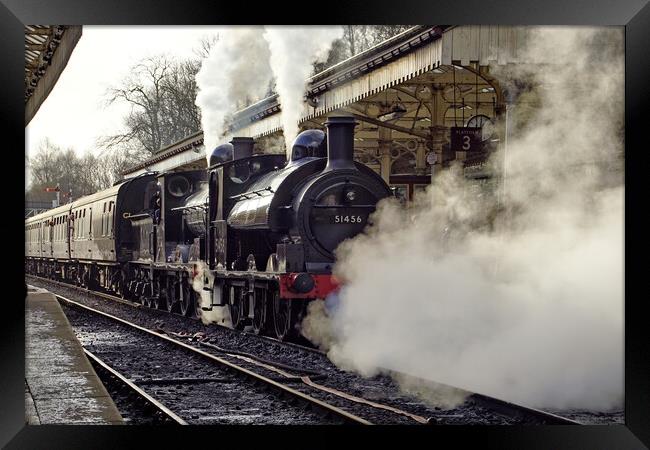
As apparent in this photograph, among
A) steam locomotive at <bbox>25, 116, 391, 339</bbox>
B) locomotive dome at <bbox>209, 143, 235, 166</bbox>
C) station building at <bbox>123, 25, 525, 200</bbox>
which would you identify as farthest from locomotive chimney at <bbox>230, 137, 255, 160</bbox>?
station building at <bbox>123, 25, 525, 200</bbox>

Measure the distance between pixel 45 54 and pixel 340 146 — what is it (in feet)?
11.2

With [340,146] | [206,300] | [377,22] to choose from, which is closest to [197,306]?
[206,300]

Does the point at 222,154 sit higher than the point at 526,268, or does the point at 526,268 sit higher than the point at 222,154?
the point at 222,154

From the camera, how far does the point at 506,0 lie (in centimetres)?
554

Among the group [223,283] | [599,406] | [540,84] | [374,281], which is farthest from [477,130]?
[599,406]

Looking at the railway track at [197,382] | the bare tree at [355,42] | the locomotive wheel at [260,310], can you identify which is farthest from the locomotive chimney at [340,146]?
the bare tree at [355,42]

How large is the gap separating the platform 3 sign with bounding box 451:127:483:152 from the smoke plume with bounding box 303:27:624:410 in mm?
625

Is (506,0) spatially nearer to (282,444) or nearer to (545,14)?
(545,14)

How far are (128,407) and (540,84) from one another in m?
6.36

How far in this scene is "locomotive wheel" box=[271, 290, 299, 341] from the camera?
35.5 ft

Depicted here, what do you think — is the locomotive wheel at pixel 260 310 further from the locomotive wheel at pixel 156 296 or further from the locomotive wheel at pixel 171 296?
the locomotive wheel at pixel 156 296

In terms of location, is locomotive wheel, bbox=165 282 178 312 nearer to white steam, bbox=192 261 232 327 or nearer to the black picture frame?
white steam, bbox=192 261 232 327

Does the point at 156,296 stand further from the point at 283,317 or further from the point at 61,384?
the point at 61,384

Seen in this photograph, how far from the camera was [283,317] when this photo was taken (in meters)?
11.3
